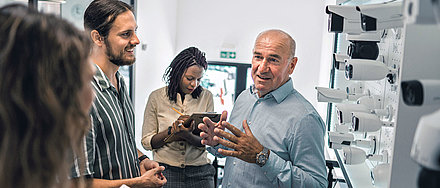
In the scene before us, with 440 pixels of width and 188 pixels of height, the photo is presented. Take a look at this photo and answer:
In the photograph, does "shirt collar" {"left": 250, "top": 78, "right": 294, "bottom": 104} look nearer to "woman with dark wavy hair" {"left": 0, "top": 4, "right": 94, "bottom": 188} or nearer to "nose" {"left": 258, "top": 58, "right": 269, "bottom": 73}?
"nose" {"left": 258, "top": 58, "right": 269, "bottom": 73}

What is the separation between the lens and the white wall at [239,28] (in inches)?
176

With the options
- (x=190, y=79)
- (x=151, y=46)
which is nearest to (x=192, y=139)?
(x=190, y=79)

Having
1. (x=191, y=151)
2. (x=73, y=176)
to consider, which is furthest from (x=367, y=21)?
(x=191, y=151)

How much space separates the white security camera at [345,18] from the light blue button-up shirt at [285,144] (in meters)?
0.38

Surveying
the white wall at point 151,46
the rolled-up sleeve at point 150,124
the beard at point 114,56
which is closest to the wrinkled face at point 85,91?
the beard at point 114,56

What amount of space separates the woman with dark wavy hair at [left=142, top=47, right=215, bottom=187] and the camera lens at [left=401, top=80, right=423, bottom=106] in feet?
4.76

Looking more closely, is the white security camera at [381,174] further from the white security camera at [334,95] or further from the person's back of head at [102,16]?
the person's back of head at [102,16]

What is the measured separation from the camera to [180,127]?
86.5 inches

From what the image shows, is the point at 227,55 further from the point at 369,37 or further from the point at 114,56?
the point at 114,56

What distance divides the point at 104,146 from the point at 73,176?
15 centimetres

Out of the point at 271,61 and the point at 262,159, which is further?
the point at 271,61

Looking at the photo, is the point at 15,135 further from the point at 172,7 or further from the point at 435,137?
the point at 172,7

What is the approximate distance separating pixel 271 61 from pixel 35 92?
129cm

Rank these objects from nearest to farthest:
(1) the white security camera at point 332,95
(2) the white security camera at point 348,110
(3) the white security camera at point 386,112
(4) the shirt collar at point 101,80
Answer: (4) the shirt collar at point 101,80 < (3) the white security camera at point 386,112 < (2) the white security camera at point 348,110 < (1) the white security camera at point 332,95
